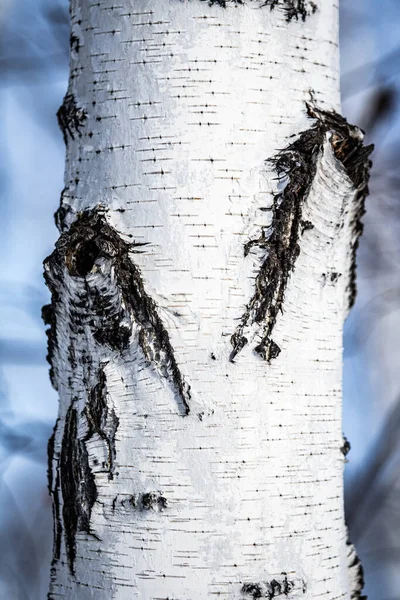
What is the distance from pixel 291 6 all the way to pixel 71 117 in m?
0.34

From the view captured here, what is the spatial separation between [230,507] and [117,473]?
0.15 m

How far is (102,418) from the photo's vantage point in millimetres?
1031

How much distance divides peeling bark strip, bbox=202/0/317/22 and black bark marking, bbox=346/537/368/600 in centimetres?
74

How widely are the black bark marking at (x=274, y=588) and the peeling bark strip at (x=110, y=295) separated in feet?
0.75

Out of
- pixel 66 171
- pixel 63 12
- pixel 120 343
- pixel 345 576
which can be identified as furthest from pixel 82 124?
pixel 63 12

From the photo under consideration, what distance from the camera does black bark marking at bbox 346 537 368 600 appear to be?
1.17 m

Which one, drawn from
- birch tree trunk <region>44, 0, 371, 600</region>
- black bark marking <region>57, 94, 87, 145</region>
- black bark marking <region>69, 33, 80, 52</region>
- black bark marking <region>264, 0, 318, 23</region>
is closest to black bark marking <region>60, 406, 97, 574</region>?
birch tree trunk <region>44, 0, 371, 600</region>

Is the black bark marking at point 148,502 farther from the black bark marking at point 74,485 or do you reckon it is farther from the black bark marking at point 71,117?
the black bark marking at point 71,117

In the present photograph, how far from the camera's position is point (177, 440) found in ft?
3.27

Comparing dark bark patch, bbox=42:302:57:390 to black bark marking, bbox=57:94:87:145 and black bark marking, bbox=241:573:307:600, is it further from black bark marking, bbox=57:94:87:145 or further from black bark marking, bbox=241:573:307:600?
black bark marking, bbox=241:573:307:600

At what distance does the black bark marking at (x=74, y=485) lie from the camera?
1.04 meters

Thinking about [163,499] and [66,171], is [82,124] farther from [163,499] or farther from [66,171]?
[163,499]

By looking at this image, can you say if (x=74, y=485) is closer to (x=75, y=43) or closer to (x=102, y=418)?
(x=102, y=418)

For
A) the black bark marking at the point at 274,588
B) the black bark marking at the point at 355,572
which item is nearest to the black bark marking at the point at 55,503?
the black bark marking at the point at 274,588
